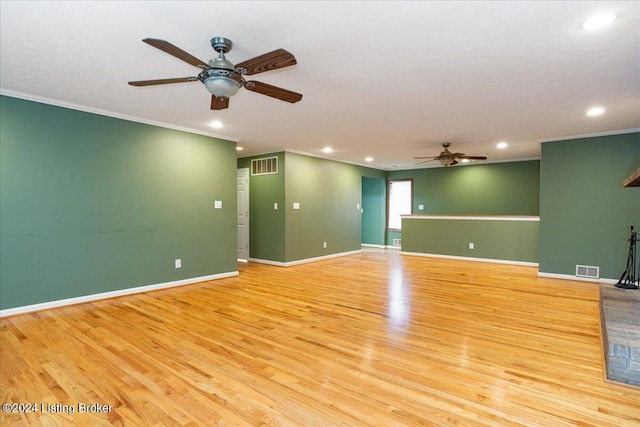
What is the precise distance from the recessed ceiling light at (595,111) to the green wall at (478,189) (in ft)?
13.6

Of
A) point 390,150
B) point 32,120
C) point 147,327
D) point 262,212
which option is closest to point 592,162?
point 390,150

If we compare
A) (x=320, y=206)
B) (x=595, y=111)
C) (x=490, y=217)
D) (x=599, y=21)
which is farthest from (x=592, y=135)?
(x=320, y=206)

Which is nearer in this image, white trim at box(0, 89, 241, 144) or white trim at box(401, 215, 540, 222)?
white trim at box(0, 89, 241, 144)

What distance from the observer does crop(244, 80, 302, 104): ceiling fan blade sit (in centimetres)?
254

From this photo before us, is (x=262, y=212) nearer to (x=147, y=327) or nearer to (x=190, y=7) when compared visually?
(x=147, y=327)

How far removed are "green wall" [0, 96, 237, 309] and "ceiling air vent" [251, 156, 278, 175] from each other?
140 centimetres

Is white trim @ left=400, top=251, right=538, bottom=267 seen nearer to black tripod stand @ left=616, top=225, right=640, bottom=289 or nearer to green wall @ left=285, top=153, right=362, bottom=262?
green wall @ left=285, top=153, right=362, bottom=262

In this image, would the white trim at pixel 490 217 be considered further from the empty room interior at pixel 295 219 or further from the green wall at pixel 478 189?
the green wall at pixel 478 189

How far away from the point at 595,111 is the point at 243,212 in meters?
6.34

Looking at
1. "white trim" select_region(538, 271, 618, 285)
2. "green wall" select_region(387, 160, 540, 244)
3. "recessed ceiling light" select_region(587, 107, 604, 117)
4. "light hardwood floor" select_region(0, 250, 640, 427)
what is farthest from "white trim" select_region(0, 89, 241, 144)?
"green wall" select_region(387, 160, 540, 244)

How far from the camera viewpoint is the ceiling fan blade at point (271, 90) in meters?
2.54

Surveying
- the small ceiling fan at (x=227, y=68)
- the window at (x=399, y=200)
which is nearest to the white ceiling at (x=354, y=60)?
A: the small ceiling fan at (x=227, y=68)

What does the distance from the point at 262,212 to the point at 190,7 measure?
5320 mm

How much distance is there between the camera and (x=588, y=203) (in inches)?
213
